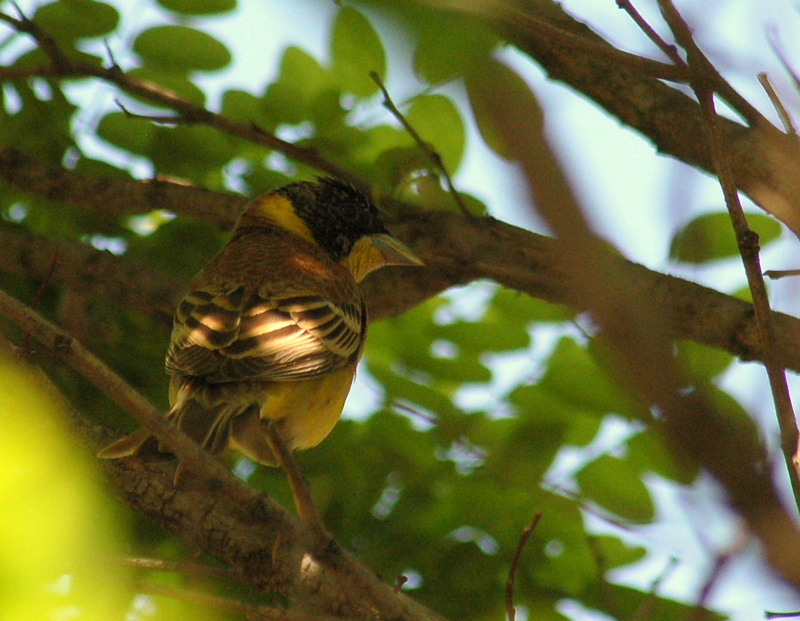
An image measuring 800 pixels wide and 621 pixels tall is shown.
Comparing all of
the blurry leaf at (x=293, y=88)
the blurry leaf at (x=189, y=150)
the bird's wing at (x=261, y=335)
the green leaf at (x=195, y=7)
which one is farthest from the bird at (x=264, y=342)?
the green leaf at (x=195, y=7)

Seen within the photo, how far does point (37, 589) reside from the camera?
1.24 metres

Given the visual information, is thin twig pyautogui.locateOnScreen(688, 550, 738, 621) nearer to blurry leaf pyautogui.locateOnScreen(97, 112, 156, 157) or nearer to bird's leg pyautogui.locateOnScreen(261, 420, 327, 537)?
bird's leg pyautogui.locateOnScreen(261, 420, 327, 537)

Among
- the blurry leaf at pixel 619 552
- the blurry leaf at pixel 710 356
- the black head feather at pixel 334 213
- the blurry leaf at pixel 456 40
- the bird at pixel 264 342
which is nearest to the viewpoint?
the blurry leaf at pixel 456 40

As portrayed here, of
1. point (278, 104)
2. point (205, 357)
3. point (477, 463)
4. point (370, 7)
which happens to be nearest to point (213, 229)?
point (278, 104)

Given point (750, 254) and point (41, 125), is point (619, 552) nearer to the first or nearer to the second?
point (750, 254)

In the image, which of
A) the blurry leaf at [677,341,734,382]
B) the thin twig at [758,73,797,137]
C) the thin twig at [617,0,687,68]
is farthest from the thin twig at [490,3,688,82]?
the blurry leaf at [677,341,734,382]

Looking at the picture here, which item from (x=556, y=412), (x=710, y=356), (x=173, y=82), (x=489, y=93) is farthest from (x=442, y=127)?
(x=489, y=93)

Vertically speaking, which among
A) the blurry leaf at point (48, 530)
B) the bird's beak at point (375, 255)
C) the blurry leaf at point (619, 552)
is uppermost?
the bird's beak at point (375, 255)

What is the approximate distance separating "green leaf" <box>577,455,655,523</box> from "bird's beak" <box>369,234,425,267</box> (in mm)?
1326

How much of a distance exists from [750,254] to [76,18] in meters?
4.05

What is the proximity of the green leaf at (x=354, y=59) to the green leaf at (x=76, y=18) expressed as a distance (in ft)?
3.99

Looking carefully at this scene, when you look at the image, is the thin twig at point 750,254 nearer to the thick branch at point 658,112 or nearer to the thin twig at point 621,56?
the thin twig at point 621,56

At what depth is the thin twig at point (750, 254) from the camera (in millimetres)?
1858

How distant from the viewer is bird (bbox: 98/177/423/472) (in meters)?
4.09
